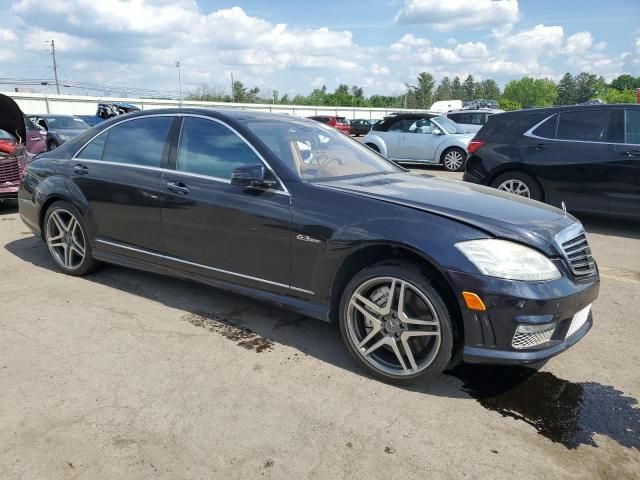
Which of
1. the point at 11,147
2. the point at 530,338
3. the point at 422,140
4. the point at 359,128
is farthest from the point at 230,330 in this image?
the point at 359,128

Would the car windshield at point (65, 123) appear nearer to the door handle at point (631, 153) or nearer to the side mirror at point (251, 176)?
the side mirror at point (251, 176)

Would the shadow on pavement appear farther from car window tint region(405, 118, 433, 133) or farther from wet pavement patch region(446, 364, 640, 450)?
car window tint region(405, 118, 433, 133)

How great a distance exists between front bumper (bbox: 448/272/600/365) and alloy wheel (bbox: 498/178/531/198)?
4.88 m

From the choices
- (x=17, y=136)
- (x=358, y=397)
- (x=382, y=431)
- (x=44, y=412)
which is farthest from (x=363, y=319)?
(x=17, y=136)

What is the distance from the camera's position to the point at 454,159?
1405 cm

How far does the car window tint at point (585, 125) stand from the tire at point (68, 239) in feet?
20.4

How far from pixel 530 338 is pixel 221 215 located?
2.15 m

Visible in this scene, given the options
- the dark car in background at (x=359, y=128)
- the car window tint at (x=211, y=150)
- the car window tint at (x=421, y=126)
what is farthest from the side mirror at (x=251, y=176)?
the dark car in background at (x=359, y=128)

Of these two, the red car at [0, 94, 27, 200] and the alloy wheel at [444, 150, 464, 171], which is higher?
the red car at [0, 94, 27, 200]

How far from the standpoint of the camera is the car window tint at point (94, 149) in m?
4.64

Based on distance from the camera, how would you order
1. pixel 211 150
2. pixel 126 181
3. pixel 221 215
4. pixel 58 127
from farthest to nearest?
pixel 58 127 → pixel 126 181 → pixel 211 150 → pixel 221 215

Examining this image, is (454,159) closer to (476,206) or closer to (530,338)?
(476,206)

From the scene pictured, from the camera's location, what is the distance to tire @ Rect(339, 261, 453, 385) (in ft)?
9.34

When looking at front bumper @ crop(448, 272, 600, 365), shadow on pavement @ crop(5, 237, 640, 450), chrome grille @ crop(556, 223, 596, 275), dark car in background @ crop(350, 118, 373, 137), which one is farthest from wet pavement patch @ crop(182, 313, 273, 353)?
dark car in background @ crop(350, 118, 373, 137)
